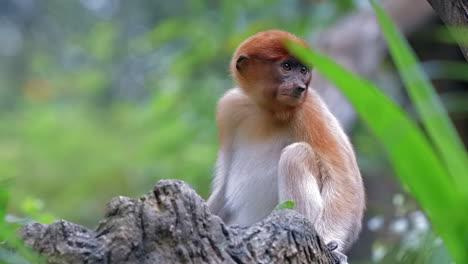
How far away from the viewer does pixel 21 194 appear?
12.5 metres

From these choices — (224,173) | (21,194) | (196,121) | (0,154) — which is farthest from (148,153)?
(224,173)

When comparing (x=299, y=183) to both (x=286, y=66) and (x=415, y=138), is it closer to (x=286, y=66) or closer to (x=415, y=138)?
(x=286, y=66)

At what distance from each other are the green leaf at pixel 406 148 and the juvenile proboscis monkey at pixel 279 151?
9.73ft

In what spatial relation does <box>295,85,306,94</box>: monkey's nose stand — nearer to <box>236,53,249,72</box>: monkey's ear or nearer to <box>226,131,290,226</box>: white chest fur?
<box>226,131,290,226</box>: white chest fur

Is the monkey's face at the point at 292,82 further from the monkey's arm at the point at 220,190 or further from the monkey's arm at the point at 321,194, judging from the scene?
the monkey's arm at the point at 220,190

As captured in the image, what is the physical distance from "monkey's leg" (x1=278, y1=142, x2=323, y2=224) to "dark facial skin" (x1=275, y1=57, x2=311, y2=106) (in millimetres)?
433

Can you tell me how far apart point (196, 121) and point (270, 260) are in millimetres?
8602

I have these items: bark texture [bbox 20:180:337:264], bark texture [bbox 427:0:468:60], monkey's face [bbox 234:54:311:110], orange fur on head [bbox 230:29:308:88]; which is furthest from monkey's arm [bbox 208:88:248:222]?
bark texture [bbox 20:180:337:264]

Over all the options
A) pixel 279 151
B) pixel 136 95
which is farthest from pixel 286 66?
pixel 136 95

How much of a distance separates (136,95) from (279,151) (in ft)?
41.4

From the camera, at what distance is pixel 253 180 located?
568 cm

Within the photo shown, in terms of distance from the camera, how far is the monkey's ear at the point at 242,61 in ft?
19.2

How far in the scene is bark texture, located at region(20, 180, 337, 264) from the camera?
119 inches

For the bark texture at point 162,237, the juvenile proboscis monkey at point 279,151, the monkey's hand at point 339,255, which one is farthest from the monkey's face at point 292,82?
the bark texture at point 162,237
